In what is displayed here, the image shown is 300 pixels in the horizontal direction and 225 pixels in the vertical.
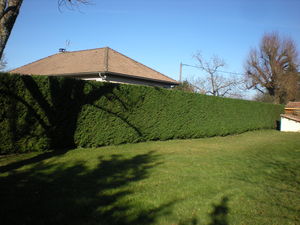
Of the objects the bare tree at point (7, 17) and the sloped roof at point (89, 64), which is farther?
the sloped roof at point (89, 64)

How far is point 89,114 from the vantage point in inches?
339

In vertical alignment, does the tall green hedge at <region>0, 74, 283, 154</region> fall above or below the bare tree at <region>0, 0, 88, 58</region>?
below

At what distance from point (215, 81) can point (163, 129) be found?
21.6m

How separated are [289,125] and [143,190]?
20335mm

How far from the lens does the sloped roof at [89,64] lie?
16.6 metres

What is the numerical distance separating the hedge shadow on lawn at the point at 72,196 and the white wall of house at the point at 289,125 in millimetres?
19127

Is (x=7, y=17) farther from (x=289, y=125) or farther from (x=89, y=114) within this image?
(x=289, y=125)

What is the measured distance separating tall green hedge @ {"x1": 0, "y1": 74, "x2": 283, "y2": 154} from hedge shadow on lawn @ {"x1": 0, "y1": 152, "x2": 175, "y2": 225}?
5.74 ft

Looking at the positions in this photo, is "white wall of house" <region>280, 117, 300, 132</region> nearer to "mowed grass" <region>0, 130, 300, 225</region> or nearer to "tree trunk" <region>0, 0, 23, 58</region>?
"mowed grass" <region>0, 130, 300, 225</region>

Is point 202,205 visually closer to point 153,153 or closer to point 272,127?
point 153,153

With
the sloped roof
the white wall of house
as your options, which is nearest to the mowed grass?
the sloped roof

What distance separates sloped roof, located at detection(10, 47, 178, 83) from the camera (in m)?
16.6

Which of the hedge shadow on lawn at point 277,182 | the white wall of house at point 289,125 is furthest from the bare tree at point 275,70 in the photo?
the hedge shadow on lawn at point 277,182

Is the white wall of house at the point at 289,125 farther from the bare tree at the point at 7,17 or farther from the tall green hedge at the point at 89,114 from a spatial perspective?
the bare tree at the point at 7,17
